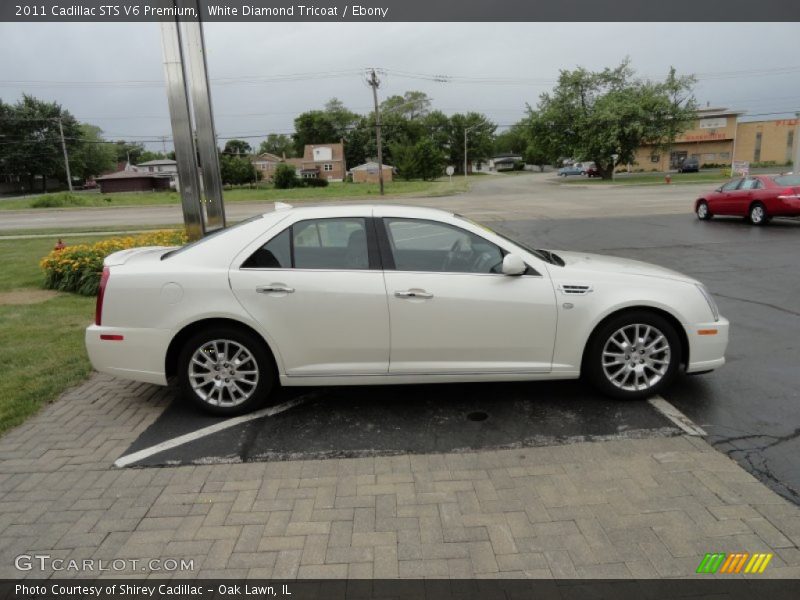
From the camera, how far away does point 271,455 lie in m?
3.64

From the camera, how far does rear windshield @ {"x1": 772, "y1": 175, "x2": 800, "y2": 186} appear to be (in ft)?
49.6

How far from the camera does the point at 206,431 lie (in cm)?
401

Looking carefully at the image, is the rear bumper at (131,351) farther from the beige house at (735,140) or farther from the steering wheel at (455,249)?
the beige house at (735,140)

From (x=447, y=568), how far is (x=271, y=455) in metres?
1.54

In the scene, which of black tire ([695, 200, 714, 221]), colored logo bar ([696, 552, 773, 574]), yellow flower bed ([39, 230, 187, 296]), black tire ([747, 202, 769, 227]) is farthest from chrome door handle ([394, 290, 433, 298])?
black tire ([695, 200, 714, 221])

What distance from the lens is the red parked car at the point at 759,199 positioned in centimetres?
1491

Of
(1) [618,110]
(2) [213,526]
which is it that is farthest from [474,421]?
(1) [618,110]

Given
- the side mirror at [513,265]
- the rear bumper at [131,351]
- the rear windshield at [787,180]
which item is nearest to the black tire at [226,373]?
the rear bumper at [131,351]

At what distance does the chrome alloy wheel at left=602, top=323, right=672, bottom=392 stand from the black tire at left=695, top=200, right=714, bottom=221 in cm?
1533

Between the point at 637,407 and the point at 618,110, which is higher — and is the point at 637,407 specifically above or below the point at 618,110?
below

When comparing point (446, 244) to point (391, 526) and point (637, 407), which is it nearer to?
point (637, 407)

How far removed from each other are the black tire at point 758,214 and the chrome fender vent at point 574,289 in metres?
14.4

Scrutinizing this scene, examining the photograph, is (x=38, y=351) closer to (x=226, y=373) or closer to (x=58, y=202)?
(x=226, y=373)

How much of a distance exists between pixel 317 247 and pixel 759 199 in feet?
51.3
